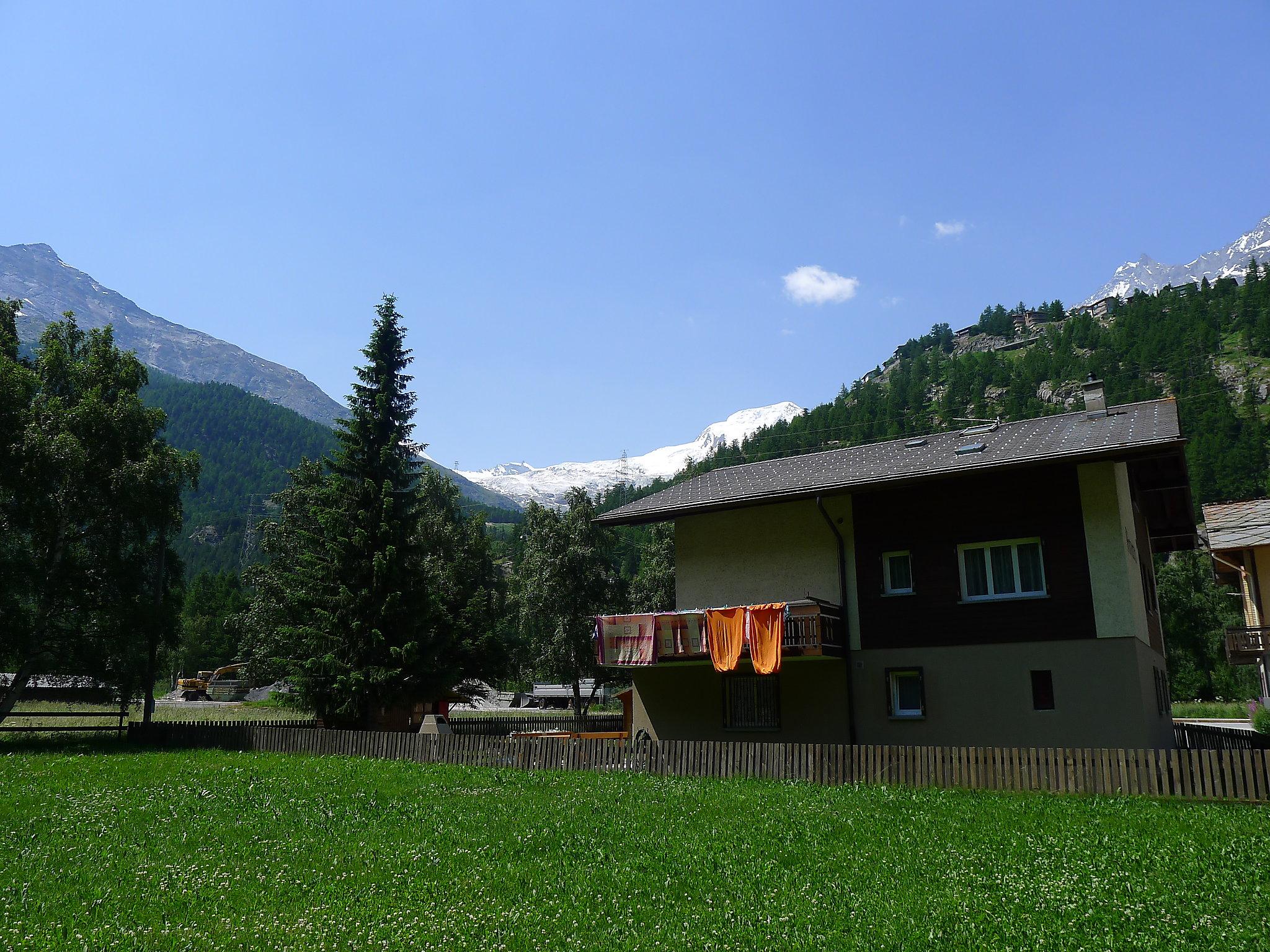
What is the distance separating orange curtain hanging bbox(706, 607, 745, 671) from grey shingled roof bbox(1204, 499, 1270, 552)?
19839 mm

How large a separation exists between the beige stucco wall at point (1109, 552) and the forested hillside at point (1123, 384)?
11159 centimetres

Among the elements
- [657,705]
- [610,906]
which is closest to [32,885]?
[610,906]

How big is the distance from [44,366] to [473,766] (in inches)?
960

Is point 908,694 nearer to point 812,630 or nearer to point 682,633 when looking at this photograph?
point 812,630

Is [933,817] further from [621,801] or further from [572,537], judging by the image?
[572,537]

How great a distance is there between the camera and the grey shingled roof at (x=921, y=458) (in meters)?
21.0

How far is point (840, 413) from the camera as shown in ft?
591

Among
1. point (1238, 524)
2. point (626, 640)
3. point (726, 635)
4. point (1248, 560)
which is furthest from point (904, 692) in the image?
point (1248, 560)

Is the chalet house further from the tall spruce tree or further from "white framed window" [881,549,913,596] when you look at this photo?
the tall spruce tree

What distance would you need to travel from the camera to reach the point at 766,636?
22.3m

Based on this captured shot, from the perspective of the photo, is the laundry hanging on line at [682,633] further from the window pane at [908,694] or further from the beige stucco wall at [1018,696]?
the window pane at [908,694]

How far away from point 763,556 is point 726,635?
340 centimetres

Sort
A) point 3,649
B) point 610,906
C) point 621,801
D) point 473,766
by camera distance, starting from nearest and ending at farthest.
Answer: point 610,906 → point 621,801 → point 473,766 → point 3,649

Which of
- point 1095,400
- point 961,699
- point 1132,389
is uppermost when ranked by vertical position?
point 1132,389
